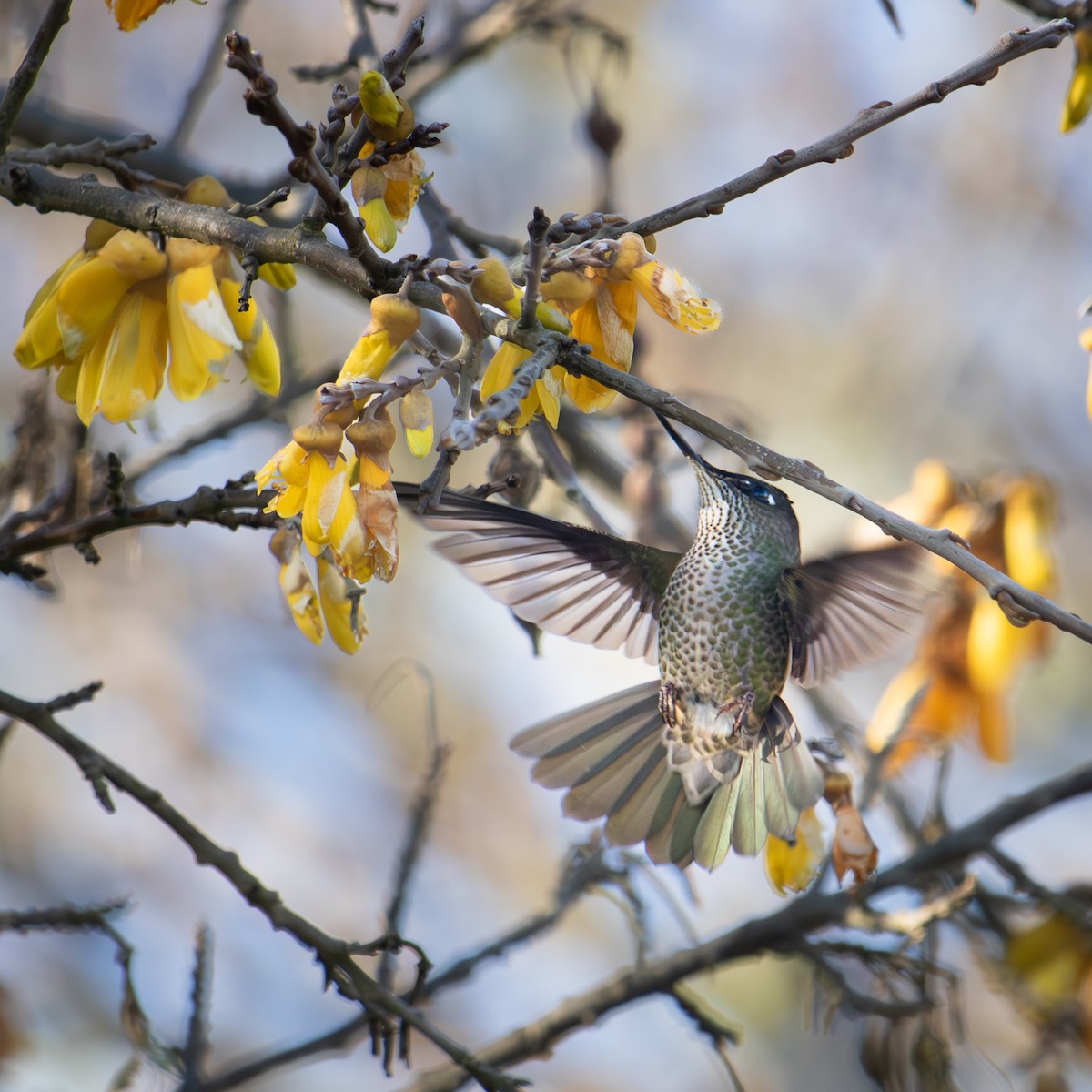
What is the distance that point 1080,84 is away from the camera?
183 cm

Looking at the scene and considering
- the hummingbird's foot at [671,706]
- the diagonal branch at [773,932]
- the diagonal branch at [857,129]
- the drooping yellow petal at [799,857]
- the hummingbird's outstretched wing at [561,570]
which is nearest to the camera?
the diagonal branch at [857,129]

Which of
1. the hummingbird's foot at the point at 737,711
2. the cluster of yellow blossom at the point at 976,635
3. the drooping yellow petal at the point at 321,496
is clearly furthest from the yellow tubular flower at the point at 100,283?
the cluster of yellow blossom at the point at 976,635

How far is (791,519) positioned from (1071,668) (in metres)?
4.50

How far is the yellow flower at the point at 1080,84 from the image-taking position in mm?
1811

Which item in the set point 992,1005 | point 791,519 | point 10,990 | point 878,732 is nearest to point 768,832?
point 791,519

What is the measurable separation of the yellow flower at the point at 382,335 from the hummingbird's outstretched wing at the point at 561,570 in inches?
8.4

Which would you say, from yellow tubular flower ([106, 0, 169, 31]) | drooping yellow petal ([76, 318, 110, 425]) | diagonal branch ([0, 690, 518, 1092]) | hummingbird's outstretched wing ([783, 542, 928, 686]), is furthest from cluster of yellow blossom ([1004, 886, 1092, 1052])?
yellow tubular flower ([106, 0, 169, 31])

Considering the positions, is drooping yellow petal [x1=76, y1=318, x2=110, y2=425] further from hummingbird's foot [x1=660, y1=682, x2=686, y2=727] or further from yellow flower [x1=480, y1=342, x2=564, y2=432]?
hummingbird's foot [x1=660, y1=682, x2=686, y2=727]

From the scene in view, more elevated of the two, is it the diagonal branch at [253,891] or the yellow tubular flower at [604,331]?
the yellow tubular flower at [604,331]

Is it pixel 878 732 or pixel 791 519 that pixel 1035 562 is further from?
pixel 791 519

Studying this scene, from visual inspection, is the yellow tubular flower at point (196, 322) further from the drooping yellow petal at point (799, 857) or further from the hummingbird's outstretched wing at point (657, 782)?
the drooping yellow petal at point (799, 857)

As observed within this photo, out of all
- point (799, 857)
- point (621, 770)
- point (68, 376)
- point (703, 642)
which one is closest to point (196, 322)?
point (68, 376)

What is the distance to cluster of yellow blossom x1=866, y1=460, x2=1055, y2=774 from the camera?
2506 millimetres

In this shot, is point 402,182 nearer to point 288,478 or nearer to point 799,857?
point 288,478
